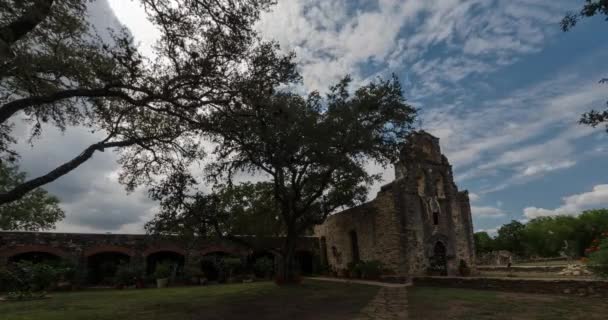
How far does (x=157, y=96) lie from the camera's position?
25.8ft

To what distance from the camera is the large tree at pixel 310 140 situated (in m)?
9.12

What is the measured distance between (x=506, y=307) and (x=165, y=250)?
55.5ft

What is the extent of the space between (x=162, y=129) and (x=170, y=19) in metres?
3.83

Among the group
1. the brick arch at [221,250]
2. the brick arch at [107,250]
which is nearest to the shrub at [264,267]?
the brick arch at [221,250]

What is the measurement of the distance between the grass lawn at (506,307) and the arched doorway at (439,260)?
758 centimetres

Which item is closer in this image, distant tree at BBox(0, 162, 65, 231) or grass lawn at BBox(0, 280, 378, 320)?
grass lawn at BBox(0, 280, 378, 320)

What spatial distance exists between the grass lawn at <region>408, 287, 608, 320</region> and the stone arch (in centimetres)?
1675

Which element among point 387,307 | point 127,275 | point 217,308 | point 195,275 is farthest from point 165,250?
point 387,307

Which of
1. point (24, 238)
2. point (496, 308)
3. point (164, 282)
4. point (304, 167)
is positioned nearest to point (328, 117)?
point (304, 167)

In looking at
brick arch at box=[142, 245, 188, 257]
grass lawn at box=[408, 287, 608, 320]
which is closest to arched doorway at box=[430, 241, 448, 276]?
grass lawn at box=[408, 287, 608, 320]

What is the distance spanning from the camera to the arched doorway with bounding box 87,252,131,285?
59.7 feet

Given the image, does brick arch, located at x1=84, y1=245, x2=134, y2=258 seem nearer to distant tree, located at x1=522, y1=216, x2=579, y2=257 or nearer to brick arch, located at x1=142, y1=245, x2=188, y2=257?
brick arch, located at x1=142, y1=245, x2=188, y2=257

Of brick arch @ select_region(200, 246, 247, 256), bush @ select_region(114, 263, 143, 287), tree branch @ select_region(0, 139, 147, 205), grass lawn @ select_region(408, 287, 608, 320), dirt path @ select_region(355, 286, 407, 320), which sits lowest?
dirt path @ select_region(355, 286, 407, 320)

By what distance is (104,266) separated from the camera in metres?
18.7
